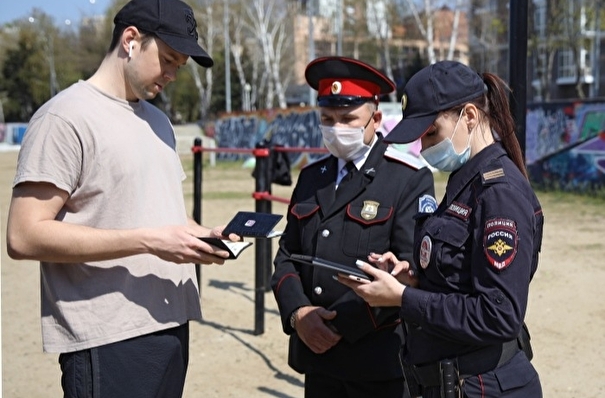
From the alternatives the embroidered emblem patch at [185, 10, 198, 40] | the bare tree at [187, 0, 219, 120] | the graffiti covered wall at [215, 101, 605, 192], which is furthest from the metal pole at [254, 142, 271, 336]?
the bare tree at [187, 0, 219, 120]

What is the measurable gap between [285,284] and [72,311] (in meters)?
0.92

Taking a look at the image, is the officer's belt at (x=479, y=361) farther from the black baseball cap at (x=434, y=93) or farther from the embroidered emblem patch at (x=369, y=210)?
the embroidered emblem patch at (x=369, y=210)

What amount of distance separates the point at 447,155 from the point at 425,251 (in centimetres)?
28

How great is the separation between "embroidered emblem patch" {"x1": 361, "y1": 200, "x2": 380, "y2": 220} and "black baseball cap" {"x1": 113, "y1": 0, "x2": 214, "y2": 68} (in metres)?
0.85

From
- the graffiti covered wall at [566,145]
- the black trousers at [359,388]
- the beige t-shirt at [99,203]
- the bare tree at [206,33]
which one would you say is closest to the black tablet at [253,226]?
the beige t-shirt at [99,203]

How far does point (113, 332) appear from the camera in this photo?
2.05 metres

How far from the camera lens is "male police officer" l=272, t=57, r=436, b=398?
8.34 feet

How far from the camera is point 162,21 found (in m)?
2.09

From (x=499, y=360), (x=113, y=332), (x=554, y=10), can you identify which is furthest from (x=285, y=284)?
(x=554, y=10)

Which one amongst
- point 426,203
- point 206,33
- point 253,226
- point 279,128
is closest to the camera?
point 253,226

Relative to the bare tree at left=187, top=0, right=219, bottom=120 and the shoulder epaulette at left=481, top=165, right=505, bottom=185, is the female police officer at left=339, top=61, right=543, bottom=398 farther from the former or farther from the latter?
the bare tree at left=187, top=0, right=219, bottom=120

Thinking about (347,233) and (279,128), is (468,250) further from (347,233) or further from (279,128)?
(279,128)

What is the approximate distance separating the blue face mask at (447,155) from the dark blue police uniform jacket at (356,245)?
1.94ft

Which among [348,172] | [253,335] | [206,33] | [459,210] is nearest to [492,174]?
[459,210]
